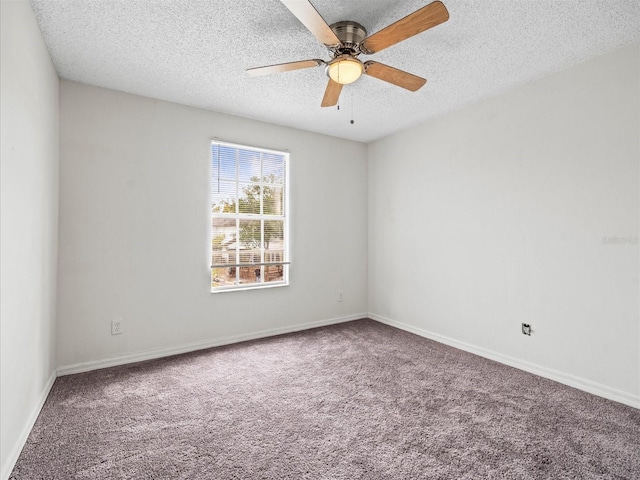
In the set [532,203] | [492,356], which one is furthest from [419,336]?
[532,203]

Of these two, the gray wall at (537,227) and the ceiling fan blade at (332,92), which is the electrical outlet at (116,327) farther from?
the gray wall at (537,227)

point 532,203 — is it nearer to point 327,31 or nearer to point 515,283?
point 515,283

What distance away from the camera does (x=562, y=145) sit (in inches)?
107

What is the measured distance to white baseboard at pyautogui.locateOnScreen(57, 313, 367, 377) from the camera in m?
2.87

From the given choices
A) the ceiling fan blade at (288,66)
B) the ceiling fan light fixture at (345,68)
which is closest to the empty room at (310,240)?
the ceiling fan light fixture at (345,68)

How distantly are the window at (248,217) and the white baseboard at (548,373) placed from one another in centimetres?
191

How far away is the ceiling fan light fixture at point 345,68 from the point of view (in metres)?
2.10

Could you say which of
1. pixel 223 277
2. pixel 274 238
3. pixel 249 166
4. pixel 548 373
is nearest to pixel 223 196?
pixel 249 166

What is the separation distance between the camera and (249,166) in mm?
3832

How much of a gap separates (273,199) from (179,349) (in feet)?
6.27

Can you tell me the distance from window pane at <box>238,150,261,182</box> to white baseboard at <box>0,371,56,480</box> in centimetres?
249

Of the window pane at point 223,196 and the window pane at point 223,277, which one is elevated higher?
the window pane at point 223,196

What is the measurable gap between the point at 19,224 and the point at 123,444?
1329 millimetres

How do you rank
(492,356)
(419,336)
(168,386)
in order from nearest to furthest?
(168,386) < (492,356) < (419,336)
